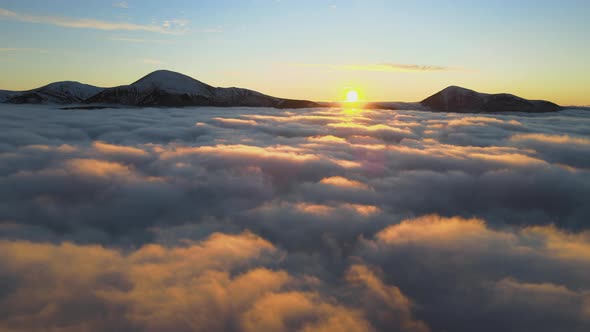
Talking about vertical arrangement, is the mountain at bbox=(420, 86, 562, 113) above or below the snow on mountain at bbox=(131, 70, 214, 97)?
below

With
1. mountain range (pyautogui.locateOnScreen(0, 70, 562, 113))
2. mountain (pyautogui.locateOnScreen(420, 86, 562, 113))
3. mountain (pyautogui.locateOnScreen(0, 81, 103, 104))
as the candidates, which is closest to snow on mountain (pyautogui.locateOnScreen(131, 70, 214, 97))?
mountain range (pyautogui.locateOnScreen(0, 70, 562, 113))

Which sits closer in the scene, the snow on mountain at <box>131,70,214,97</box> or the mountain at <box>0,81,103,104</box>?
the snow on mountain at <box>131,70,214,97</box>

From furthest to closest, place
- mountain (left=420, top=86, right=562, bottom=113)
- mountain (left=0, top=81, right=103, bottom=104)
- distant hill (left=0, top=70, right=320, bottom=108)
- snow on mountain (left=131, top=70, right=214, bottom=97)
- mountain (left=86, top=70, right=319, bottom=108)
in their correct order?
1. mountain (left=0, top=81, right=103, bottom=104)
2. snow on mountain (left=131, top=70, right=214, bottom=97)
3. mountain (left=420, top=86, right=562, bottom=113)
4. distant hill (left=0, top=70, right=320, bottom=108)
5. mountain (left=86, top=70, right=319, bottom=108)

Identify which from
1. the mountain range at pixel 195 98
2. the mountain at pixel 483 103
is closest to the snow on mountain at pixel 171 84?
the mountain range at pixel 195 98

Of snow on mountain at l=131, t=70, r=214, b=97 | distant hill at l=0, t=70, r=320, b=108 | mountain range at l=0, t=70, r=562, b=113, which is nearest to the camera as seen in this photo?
distant hill at l=0, t=70, r=320, b=108

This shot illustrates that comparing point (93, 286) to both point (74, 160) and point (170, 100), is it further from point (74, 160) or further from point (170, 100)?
point (170, 100)

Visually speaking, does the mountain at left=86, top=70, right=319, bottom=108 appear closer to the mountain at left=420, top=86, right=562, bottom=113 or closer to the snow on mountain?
the snow on mountain

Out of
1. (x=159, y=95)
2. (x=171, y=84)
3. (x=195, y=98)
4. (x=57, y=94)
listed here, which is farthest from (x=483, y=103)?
(x=57, y=94)

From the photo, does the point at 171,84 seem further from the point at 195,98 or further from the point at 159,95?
the point at 195,98
